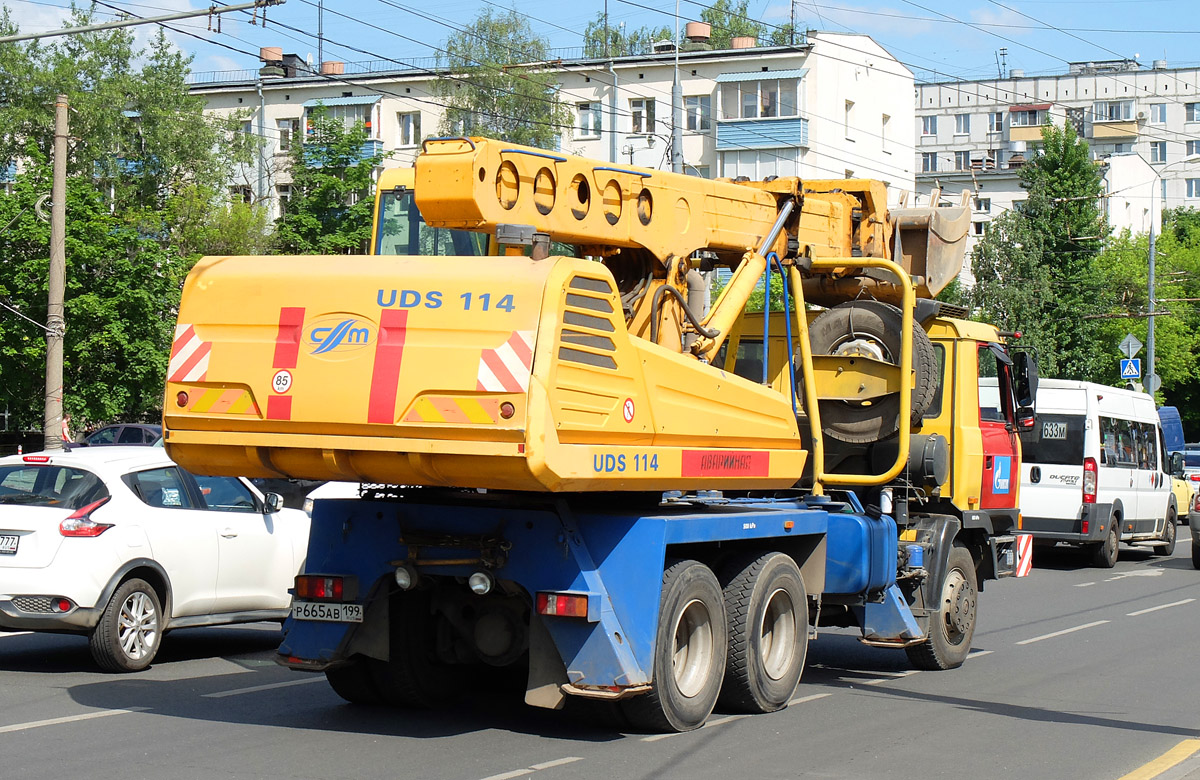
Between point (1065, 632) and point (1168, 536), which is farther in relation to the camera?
point (1168, 536)

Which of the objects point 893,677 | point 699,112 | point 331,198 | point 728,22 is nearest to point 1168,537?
point 893,677

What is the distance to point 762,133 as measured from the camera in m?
52.6

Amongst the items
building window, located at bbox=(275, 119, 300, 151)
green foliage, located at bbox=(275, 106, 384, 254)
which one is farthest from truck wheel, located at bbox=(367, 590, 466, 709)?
building window, located at bbox=(275, 119, 300, 151)

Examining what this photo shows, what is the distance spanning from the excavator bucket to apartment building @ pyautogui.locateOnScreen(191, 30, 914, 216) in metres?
37.5

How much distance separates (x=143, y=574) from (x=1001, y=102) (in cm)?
10424

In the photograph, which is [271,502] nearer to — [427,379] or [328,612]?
[328,612]

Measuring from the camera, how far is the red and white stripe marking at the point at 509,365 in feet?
23.7

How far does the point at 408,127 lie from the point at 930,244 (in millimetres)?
48917

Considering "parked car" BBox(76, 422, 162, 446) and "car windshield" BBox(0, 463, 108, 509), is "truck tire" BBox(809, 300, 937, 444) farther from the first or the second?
"parked car" BBox(76, 422, 162, 446)

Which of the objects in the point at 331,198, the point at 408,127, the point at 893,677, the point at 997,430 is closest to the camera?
the point at 893,677

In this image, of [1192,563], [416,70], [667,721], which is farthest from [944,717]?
[416,70]

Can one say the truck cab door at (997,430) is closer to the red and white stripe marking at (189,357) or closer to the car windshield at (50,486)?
the red and white stripe marking at (189,357)

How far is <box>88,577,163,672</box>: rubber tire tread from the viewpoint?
34.0 ft

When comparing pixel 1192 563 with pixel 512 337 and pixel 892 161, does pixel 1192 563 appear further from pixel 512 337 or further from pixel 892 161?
pixel 892 161
